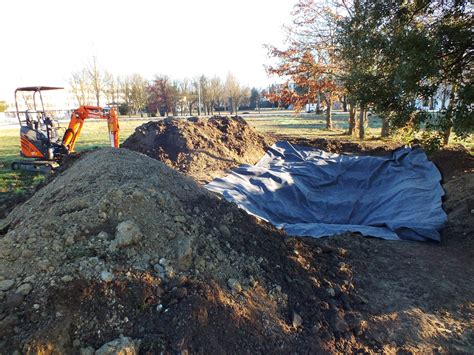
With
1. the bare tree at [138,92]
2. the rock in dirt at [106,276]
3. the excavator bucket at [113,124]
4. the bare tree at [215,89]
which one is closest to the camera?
the rock in dirt at [106,276]

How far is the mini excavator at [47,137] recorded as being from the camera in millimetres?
8492

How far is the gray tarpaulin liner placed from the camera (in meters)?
5.43

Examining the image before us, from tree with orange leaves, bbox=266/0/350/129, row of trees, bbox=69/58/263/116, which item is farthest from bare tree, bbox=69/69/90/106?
tree with orange leaves, bbox=266/0/350/129

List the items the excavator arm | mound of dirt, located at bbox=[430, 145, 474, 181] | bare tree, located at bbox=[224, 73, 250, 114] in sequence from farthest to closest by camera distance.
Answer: bare tree, located at bbox=[224, 73, 250, 114] → the excavator arm → mound of dirt, located at bbox=[430, 145, 474, 181]

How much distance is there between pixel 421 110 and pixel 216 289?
4.64 metres

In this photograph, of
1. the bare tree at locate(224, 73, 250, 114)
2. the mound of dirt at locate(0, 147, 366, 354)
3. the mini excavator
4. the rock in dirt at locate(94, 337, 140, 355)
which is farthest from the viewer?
the bare tree at locate(224, 73, 250, 114)

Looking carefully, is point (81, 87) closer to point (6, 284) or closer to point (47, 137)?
Answer: point (47, 137)

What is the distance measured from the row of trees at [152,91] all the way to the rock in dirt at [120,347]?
32.1 meters

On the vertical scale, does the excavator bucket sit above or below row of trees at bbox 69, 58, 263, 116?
below

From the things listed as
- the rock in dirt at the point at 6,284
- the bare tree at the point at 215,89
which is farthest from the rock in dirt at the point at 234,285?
the bare tree at the point at 215,89

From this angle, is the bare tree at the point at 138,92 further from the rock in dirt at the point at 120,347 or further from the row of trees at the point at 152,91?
the rock in dirt at the point at 120,347

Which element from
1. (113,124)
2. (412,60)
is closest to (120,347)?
(412,60)

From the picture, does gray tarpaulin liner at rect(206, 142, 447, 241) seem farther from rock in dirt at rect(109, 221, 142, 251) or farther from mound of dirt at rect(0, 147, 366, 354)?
rock in dirt at rect(109, 221, 142, 251)

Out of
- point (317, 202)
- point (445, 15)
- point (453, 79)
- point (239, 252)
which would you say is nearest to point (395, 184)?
point (317, 202)
